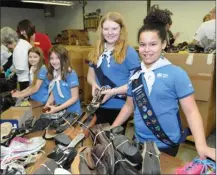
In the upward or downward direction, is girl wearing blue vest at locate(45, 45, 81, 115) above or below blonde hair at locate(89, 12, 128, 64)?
below

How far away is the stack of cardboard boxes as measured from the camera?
256 inches

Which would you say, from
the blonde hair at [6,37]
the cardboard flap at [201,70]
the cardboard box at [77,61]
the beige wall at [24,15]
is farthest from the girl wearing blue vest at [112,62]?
the beige wall at [24,15]

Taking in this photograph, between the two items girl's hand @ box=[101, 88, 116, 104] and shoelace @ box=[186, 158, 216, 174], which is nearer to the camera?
shoelace @ box=[186, 158, 216, 174]

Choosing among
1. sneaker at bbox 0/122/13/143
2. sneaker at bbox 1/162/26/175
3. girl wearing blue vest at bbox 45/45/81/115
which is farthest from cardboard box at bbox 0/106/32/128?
girl wearing blue vest at bbox 45/45/81/115

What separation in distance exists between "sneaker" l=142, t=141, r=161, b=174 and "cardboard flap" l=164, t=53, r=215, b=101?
6.00ft

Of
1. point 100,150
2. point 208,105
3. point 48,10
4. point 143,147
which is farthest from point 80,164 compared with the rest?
point 48,10

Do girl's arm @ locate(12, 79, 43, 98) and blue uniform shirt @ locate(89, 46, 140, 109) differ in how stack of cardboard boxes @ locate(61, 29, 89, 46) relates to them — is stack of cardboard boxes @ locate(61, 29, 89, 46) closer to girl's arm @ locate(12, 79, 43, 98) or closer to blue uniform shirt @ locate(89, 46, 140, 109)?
girl's arm @ locate(12, 79, 43, 98)

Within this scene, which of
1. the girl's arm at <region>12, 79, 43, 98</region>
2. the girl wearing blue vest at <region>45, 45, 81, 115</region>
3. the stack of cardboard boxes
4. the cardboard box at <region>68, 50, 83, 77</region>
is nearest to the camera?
the girl wearing blue vest at <region>45, 45, 81, 115</region>

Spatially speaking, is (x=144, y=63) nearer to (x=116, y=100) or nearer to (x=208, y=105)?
(x=116, y=100)

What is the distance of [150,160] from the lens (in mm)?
878

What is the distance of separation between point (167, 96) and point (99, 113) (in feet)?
1.99

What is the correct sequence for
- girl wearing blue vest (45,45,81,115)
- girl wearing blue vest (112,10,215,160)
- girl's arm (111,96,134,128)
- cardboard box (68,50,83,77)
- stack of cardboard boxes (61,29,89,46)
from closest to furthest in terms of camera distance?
girl wearing blue vest (112,10,215,160)
girl's arm (111,96,134,128)
girl wearing blue vest (45,45,81,115)
cardboard box (68,50,83,77)
stack of cardboard boxes (61,29,89,46)

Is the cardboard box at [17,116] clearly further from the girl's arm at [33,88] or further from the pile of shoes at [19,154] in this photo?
the girl's arm at [33,88]

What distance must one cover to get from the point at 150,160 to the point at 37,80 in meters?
1.47
